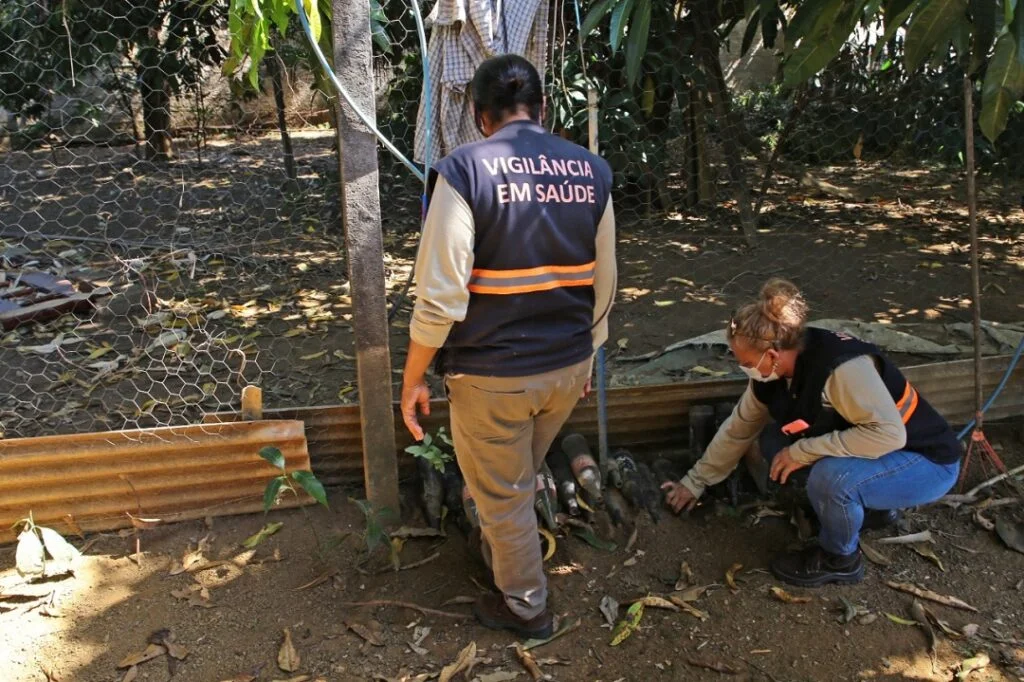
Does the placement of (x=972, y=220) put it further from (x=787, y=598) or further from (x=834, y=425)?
(x=787, y=598)

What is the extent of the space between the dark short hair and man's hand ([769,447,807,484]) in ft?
4.69

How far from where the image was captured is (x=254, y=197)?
20.8 ft

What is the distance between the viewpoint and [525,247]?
2.23 metres

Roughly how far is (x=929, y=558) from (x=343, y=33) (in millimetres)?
2667

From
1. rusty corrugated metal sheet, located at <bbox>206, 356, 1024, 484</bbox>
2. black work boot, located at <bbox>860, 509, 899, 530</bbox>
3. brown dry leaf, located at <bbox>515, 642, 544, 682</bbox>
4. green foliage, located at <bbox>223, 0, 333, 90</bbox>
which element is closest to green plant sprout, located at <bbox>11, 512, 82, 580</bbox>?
rusty corrugated metal sheet, located at <bbox>206, 356, 1024, 484</bbox>

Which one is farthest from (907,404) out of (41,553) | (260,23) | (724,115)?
(724,115)

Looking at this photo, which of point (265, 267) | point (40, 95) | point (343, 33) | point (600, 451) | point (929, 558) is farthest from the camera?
point (40, 95)

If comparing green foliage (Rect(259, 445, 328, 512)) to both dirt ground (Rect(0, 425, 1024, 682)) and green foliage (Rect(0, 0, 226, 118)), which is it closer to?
dirt ground (Rect(0, 425, 1024, 682))

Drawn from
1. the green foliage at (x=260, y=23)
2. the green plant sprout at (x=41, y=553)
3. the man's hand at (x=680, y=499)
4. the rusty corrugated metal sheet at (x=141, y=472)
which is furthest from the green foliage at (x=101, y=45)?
the man's hand at (x=680, y=499)

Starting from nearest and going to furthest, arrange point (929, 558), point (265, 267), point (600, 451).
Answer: point (929, 558) < point (600, 451) < point (265, 267)

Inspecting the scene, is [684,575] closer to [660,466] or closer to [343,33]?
[660,466]

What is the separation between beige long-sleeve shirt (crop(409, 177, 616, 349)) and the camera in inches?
84.1

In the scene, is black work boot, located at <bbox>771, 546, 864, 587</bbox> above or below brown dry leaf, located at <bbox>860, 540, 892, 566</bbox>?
above

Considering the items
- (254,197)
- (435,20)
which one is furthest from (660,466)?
(254,197)
